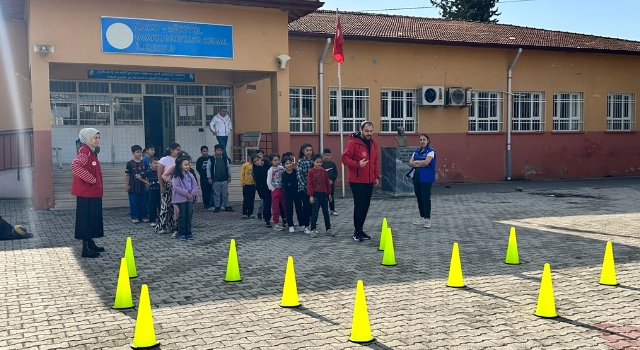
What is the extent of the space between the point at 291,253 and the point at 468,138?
47.2 feet

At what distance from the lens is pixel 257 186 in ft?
40.4

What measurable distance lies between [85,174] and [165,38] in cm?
726

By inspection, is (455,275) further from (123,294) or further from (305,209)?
(305,209)

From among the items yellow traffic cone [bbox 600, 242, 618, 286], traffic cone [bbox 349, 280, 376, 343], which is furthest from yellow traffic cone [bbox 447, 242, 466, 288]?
traffic cone [bbox 349, 280, 376, 343]

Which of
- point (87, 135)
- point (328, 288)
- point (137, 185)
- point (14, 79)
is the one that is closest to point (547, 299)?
point (328, 288)

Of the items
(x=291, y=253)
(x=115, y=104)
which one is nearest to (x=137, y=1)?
(x=115, y=104)

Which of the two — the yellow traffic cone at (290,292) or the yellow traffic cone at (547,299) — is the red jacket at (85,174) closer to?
the yellow traffic cone at (290,292)

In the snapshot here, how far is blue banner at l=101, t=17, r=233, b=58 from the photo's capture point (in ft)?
47.9

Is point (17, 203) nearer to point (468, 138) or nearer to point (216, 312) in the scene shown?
point (216, 312)

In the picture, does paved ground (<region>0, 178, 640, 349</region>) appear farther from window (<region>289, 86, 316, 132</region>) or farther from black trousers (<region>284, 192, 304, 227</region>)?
window (<region>289, 86, 316, 132</region>)

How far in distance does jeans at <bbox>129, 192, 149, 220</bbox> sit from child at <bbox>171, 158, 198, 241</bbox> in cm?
238

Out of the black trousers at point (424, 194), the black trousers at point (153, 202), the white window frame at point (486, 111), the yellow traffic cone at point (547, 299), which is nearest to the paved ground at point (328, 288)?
the yellow traffic cone at point (547, 299)

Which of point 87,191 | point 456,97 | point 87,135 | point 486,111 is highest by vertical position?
point 456,97

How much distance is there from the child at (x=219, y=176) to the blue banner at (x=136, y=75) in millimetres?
5428
